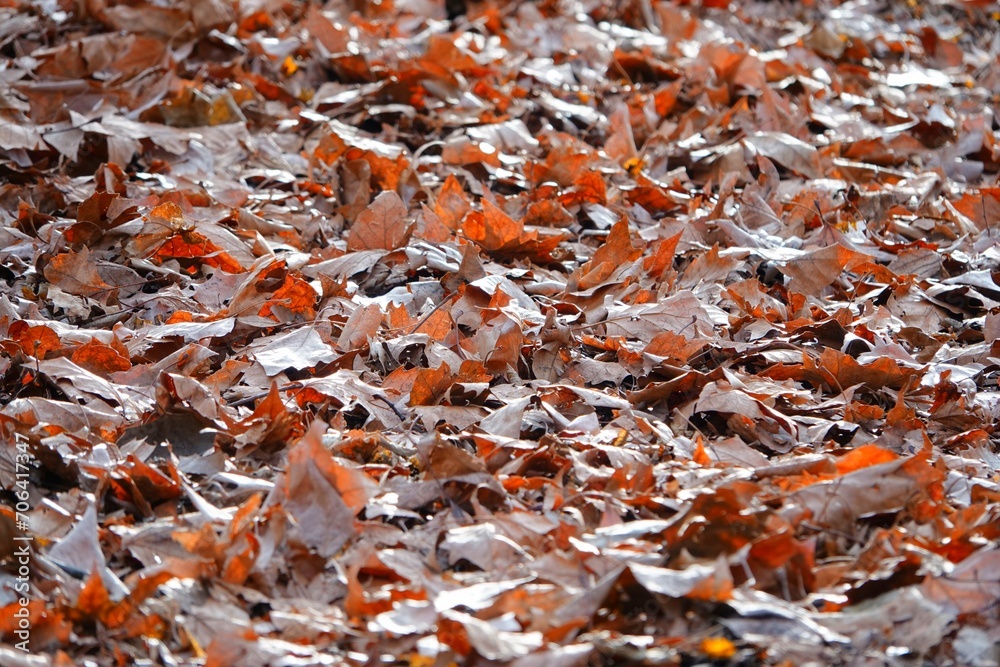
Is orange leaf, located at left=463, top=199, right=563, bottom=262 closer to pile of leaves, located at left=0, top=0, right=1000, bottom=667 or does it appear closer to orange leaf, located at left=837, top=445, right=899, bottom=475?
pile of leaves, located at left=0, top=0, right=1000, bottom=667

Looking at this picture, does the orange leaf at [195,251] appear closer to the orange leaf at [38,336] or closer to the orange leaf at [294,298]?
the orange leaf at [294,298]

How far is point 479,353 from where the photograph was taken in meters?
2.30


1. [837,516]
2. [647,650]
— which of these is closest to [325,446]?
[647,650]

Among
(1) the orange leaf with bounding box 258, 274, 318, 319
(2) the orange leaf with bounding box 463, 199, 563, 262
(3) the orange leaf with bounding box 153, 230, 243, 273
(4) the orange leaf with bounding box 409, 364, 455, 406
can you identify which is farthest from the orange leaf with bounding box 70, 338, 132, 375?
(2) the orange leaf with bounding box 463, 199, 563, 262

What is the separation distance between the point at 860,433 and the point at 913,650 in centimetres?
69

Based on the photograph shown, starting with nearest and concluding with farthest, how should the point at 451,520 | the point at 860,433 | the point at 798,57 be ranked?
the point at 451,520 → the point at 860,433 → the point at 798,57

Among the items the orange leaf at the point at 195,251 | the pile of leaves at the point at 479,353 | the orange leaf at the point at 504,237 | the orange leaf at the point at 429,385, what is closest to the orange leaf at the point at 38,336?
the pile of leaves at the point at 479,353

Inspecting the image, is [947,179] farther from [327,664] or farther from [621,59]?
[327,664]

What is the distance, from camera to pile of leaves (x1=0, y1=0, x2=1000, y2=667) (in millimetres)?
1554

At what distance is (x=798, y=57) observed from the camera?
15.3ft

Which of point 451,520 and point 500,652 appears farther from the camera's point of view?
point 451,520

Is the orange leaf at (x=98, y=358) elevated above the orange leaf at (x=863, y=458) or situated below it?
above

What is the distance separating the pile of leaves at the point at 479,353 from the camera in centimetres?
155

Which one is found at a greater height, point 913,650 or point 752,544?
point 752,544
